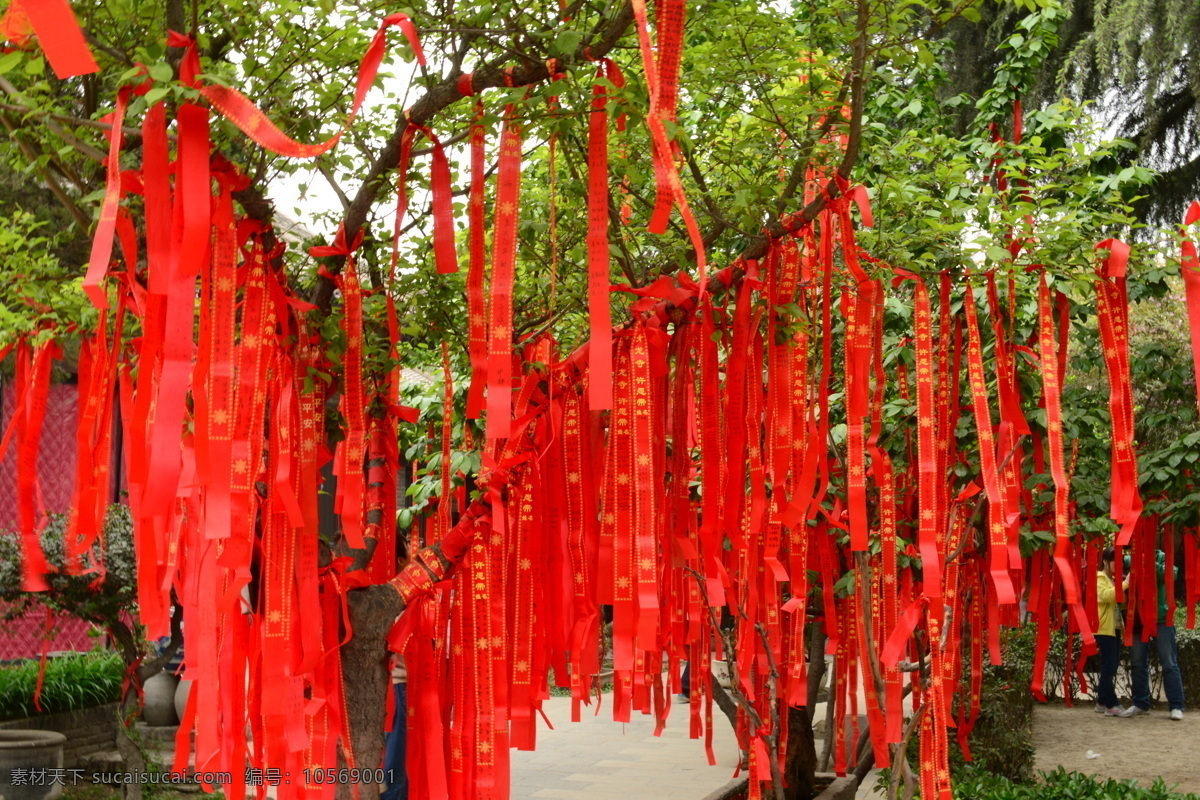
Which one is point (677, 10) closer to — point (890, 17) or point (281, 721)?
point (890, 17)

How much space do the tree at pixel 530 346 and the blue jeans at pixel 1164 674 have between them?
5.54m

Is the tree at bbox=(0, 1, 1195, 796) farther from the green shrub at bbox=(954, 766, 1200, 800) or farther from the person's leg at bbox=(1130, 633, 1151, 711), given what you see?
the person's leg at bbox=(1130, 633, 1151, 711)

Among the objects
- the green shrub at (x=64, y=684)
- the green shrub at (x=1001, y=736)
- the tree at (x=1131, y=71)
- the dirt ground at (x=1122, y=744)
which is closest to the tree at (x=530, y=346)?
the tree at (x=1131, y=71)

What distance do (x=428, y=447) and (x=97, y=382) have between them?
2079 millimetres

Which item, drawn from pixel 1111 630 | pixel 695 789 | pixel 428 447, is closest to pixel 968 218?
pixel 428 447

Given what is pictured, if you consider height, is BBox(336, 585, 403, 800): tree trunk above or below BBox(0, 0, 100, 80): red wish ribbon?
below

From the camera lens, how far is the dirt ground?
7219 millimetres

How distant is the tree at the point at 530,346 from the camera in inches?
92.7

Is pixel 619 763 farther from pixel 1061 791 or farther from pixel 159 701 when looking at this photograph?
pixel 1061 791

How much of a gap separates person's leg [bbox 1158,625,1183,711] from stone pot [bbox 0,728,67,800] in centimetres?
803

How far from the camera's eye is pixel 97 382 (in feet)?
10.3

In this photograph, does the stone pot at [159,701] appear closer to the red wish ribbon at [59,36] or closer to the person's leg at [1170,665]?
the red wish ribbon at [59,36]

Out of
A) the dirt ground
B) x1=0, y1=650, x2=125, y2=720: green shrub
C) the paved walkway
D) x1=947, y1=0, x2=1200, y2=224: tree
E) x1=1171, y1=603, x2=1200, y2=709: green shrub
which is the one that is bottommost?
the paved walkway

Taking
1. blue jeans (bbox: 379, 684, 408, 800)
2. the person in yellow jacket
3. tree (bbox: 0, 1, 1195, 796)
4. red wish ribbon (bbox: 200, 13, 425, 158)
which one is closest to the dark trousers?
the person in yellow jacket
